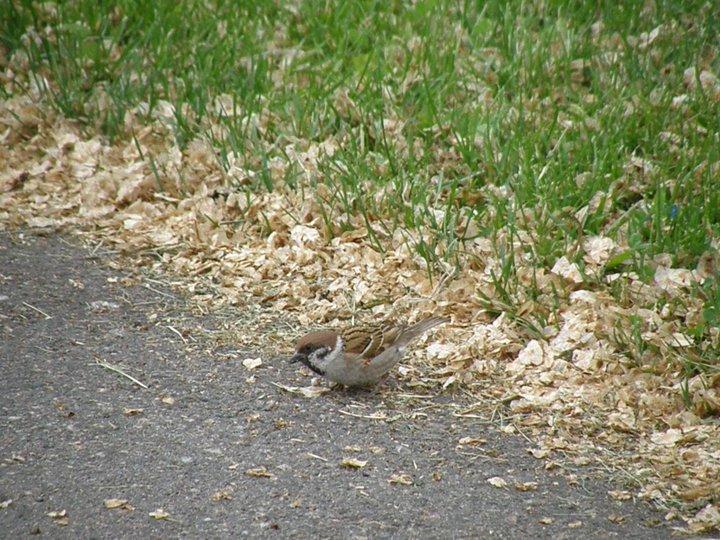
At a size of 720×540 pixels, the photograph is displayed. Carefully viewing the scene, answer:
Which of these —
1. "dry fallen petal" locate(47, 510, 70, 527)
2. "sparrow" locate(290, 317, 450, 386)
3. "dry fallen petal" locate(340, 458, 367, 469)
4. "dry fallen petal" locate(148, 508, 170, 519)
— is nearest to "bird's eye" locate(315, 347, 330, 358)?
"sparrow" locate(290, 317, 450, 386)

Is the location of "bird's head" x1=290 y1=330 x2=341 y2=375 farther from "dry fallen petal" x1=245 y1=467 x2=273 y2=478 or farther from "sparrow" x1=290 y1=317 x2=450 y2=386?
"dry fallen petal" x1=245 y1=467 x2=273 y2=478

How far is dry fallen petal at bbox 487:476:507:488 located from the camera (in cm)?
415

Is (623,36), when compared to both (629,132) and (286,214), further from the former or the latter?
(286,214)

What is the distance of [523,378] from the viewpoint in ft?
16.1

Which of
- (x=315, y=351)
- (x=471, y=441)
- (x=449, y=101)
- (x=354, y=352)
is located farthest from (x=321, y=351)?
(x=449, y=101)

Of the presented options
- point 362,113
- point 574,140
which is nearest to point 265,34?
point 362,113

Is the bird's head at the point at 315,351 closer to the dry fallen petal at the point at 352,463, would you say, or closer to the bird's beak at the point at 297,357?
the bird's beak at the point at 297,357

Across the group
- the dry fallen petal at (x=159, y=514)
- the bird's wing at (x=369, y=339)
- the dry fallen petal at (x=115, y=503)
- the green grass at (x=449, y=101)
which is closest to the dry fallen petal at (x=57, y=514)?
the dry fallen petal at (x=115, y=503)

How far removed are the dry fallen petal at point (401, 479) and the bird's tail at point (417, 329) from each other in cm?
82

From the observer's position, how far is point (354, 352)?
474cm

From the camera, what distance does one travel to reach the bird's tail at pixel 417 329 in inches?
192

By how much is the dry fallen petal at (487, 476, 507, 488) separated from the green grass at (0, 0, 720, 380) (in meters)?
1.14

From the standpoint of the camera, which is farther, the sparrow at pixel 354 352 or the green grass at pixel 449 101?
the green grass at pixel 449 101

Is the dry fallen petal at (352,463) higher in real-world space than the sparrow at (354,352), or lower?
lower
